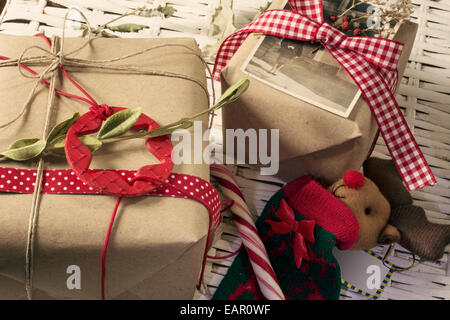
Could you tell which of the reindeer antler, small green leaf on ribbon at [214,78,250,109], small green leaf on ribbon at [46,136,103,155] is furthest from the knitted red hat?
small green leaf on ribbon at [46,136,103,155]

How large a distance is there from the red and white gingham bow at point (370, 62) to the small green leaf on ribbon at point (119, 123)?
32 centimetres

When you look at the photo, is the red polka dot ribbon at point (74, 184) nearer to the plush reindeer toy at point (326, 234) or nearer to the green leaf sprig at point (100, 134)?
the green leaf sprig at point (100, 134)

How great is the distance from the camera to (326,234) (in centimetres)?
77

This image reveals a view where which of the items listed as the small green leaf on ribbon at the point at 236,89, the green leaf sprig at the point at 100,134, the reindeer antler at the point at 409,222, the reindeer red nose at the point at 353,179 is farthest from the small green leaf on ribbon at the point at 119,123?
the reindeer antler at the point at 409,222

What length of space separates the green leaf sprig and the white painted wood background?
286 millimetres

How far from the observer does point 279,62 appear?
0.77 metres

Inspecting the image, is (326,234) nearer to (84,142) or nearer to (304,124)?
(304,124)

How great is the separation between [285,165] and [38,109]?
0.46m

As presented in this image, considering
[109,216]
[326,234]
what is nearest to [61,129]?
[109,216]

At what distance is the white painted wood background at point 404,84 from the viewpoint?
829mm

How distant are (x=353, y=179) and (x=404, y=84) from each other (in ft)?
1.30

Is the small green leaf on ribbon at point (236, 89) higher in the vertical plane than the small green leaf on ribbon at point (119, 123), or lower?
higher

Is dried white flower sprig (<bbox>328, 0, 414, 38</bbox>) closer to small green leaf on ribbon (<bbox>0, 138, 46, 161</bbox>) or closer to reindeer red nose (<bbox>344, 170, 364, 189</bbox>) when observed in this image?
reindeer red nose (<bbox>344, 170, 364, 189</bbox>)

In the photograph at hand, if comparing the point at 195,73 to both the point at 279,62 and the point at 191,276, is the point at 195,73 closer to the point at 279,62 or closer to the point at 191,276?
the point at 279,62
